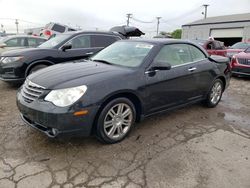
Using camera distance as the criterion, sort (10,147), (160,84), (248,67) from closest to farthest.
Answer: (10,147), (160,84), (248,67)

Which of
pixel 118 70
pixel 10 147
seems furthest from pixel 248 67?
pixel 10 147

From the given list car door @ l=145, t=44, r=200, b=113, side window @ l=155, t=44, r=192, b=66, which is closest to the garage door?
side window @ l=155, t=44, r=192, b=66

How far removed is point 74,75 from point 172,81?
168 centimetres

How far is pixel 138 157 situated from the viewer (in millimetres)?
3072

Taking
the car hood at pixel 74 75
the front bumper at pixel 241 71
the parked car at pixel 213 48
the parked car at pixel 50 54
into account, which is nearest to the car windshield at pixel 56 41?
the parked car at pixel 50 54

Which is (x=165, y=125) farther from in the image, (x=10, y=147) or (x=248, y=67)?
(x=248, y=67)

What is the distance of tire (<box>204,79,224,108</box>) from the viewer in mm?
5023

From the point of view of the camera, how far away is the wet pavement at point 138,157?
8.55ft

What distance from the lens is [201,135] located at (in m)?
3.80

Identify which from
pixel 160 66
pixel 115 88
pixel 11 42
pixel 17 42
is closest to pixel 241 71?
pixel 160 66

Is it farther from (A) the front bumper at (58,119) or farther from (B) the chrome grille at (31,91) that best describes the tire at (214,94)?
(B) the chrome grille at (31,91)

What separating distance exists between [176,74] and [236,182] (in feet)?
6.44

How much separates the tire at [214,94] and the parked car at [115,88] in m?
0.31

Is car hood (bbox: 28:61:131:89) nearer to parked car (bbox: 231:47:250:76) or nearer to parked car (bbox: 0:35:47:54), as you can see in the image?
parked car (bbox: 0:35:47:54)
